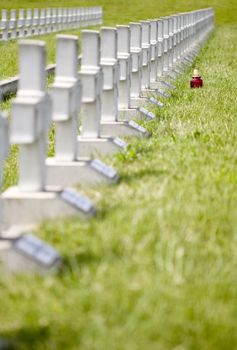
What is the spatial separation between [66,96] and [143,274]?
1879 millimetres

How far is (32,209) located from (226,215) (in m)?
0.98

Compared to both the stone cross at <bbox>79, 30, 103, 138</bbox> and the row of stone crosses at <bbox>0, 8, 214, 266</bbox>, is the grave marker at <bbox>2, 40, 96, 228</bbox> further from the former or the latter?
the stone cross at <bbox>79, 30, 103, 138</bbox>

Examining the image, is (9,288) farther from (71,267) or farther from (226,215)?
(226,215)

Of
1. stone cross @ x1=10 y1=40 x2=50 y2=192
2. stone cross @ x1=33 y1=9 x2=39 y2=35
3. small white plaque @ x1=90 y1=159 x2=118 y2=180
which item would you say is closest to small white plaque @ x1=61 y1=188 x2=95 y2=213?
stone cross @ x1=10 y1=40 x2=50 y2=192

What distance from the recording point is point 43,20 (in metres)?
43.3

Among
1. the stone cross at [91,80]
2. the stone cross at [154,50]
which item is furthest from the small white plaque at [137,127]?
the stone cross at [154,50]

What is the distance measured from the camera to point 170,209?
5457 millimetres

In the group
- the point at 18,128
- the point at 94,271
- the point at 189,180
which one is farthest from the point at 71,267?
the point at 189,180

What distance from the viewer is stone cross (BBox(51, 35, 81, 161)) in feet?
19.8

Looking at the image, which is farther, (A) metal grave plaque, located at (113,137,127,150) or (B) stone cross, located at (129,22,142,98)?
(B) stone cross, located at (129,22,142,98)

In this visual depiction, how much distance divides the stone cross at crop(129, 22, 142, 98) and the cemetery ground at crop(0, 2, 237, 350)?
167 inches

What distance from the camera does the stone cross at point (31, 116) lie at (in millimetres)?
5168

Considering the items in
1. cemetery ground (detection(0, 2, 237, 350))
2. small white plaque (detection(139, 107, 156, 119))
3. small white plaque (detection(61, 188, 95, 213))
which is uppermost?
small white plaque (detection(61, 188, 95, 213))

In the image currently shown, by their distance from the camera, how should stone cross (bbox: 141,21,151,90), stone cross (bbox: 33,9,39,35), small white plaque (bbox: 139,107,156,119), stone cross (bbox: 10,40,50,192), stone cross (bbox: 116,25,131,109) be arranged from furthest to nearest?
stone cross (bbox: 33,9,39,35) < stone cross (bbox: 141,21,151,90) < small white plaque (bbox: 139,107,156,119) < stone cross (bbox: 116,25,131,109) < stone cross (bbox: 10,40,50,192)
